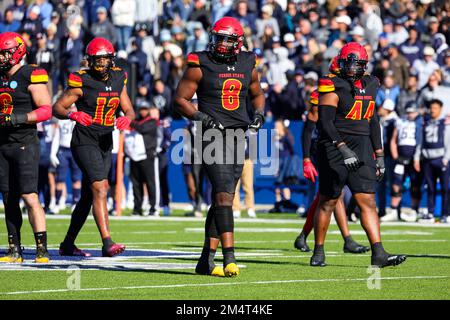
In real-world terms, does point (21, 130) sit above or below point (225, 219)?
above

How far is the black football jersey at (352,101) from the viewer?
40.2ft

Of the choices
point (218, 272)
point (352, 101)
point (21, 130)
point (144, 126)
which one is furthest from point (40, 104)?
point (144, 126)

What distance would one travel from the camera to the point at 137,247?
14.9 metres

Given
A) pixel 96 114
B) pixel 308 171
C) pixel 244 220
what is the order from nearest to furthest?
1. pixel 96 114
2. pixel 308 171
3. pixel 244 220

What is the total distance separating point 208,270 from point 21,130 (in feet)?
8.27

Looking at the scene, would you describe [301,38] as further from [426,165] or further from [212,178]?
[212,178]

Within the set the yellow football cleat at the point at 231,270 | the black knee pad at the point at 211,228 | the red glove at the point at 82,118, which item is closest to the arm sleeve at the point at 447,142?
the red glove at the point at 82,118

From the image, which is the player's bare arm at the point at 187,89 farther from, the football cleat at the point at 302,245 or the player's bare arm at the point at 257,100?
the football cleat at the point at 302,245

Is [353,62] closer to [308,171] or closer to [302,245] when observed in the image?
[308,171]

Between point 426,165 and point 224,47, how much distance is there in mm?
11761

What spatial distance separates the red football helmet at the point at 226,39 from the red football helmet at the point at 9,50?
85.6 inches

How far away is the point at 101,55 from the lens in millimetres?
13141

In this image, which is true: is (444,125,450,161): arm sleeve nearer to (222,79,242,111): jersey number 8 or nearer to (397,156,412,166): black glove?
(397,156,412,166): black glove
